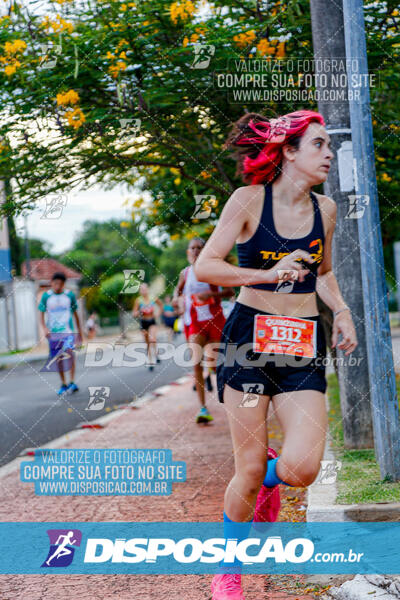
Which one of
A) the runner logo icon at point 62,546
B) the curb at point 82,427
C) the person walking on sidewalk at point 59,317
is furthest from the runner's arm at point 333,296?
the person walking on sidewalk at point 59,317

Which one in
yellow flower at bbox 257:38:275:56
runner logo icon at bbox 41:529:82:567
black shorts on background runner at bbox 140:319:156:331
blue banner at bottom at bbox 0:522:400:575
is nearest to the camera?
blue banner at bottom at bbox 0:522:400:575

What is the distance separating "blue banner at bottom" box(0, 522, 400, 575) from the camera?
3680 mm

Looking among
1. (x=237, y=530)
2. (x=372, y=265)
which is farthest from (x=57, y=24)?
(x=237, y=530)

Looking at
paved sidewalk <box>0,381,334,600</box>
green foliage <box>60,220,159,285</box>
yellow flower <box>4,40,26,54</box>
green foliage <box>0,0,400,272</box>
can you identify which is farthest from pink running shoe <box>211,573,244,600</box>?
green foliage <box>60,220,159,285</box>

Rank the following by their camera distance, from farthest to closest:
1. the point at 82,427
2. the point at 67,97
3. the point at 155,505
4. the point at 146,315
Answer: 1. the point at 146,315
2. the point at 82,427
3. the point at 67,97
4. the point at 155,505

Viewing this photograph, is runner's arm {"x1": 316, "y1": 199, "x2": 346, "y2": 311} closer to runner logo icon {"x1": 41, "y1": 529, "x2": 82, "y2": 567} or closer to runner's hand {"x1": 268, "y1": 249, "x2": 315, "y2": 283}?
runner's hand {"x1": 268, "y1": 249, "x2": 315, "y2": 283}

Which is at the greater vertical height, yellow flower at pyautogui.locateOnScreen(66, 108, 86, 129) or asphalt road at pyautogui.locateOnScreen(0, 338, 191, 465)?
yellow flower at pyautogui.locateOnScreen(66, 108, 86, 129)

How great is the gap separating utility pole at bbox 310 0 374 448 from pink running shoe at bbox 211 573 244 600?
2429mm

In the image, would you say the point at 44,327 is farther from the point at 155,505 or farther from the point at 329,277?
the point at 329,277

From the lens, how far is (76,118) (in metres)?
5.84

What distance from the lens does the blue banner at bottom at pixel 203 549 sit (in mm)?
3680

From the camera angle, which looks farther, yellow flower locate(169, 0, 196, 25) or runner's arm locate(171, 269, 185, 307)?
runner's arm locate(171, 269, 185, 307)

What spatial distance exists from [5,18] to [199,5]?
4.73 feet

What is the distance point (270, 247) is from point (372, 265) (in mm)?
1499
